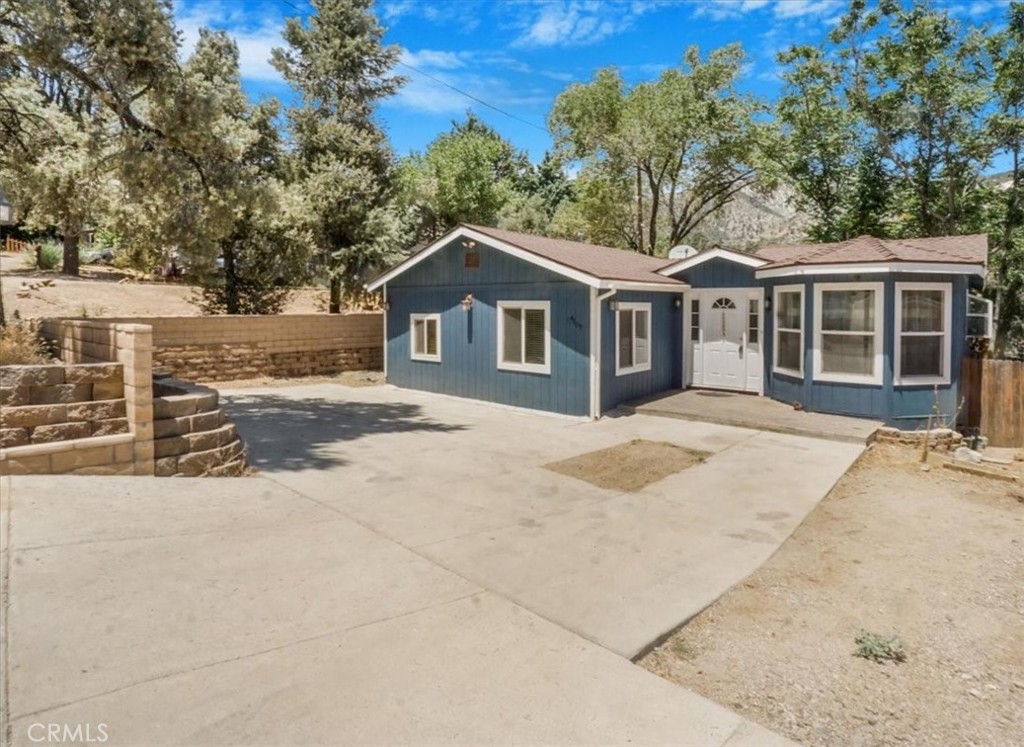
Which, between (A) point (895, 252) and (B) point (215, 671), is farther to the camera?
(A) point (895, 252)

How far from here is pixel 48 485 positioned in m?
5.16

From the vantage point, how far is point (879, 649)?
11.5 ft

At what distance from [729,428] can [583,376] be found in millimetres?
2476

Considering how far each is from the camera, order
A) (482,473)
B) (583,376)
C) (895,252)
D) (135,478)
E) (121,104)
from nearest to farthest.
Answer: (135,478), (482,473), (121,104), (895,252), (583,376)

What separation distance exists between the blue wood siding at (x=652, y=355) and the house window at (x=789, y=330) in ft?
6.96

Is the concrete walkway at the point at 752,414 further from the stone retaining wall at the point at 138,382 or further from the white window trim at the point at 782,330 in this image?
the stone retaining wall at the point at 138,382

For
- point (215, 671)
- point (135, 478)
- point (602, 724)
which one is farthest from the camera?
point (135, 478)

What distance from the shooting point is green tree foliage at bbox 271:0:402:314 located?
722 inches

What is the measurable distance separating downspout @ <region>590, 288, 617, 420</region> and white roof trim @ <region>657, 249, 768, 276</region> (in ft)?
9.43

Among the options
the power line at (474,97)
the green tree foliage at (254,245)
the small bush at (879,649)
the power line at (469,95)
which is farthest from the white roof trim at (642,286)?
the power line at (474,97)

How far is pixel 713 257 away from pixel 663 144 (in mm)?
13866

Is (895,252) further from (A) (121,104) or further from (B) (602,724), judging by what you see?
(A) (121,104)

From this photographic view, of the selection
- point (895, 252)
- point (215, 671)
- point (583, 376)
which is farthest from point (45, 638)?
point (895, 252)

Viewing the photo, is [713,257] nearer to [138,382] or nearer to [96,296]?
[138,382]
